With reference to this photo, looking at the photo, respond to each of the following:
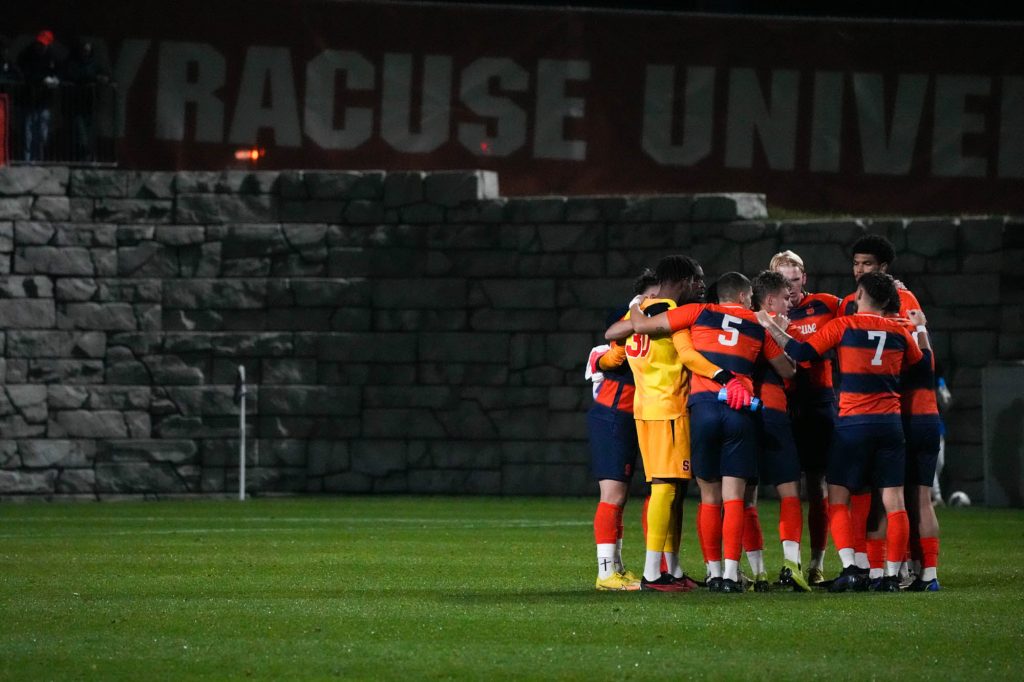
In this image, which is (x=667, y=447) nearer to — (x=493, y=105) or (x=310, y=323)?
(x=310, y=323)

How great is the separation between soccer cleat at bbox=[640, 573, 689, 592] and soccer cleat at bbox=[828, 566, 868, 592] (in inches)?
31.6

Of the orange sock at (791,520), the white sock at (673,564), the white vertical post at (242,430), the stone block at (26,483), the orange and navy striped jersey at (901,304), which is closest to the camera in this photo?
the orange sock at (791,520)

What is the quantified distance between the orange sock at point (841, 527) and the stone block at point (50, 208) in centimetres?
1240

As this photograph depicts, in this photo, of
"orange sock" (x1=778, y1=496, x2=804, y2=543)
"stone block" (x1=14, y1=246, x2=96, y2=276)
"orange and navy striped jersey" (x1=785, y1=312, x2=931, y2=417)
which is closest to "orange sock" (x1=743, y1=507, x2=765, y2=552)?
"orange sock" (x1=778, y1=496, x2=804, y2=543)

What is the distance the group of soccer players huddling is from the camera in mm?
9016

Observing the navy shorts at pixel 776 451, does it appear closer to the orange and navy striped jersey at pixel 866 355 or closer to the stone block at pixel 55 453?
the orange and navy striped jersey at pixel 866 355

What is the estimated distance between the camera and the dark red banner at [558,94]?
19250 mm

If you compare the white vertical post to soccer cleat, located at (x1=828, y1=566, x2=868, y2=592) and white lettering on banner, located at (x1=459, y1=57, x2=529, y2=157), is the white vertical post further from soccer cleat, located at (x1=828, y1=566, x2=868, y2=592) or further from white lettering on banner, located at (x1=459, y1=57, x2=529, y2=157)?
soccer cleat, located at (x1=828, y1=566, x2=868, y2=592)

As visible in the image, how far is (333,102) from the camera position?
19.6 m

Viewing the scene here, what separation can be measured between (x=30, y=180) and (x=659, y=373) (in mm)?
11995

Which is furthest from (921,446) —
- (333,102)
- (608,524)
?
(333,102)

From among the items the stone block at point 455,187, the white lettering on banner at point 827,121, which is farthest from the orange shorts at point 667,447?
the white lettering on banner at point 827,121

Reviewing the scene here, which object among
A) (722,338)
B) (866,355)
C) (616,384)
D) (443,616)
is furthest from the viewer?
(616,384)

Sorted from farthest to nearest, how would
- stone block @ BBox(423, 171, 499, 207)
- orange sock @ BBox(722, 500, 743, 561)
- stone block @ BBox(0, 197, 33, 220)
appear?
stone block @ BBox(0, 197, 33, 220) < stone block @ BBox(423, 171, 499, 207) < orange sock @ BBox(722, 500, 743, 561)
